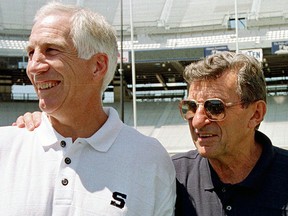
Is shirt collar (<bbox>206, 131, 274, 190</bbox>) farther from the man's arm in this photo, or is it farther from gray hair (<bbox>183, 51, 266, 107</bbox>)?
the man's arm

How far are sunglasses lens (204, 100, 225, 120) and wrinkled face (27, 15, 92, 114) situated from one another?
25.6 inches

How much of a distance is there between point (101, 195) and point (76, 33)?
25.9 inches

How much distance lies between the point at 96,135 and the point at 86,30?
0.43 metres

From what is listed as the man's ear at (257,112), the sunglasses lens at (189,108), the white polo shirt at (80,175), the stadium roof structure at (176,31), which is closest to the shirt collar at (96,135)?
the white polo shirt at (80,175)

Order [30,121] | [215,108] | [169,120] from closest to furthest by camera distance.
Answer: [30,121], [215,108], [169,120]

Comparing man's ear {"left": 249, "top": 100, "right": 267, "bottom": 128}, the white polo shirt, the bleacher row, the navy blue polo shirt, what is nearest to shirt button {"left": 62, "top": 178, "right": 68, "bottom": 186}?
the white polo shirt

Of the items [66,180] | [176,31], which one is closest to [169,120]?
[176,31]

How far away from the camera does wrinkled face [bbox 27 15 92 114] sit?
1979mm

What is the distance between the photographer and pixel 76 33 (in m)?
2.00

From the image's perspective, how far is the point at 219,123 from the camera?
7.66 ft

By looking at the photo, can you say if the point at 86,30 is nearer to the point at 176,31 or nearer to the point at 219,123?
the point at 219,123

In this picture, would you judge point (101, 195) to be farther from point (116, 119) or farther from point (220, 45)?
point (220, 45)

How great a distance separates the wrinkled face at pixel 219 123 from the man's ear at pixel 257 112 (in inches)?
1.6

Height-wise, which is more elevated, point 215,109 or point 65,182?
point 215,109
